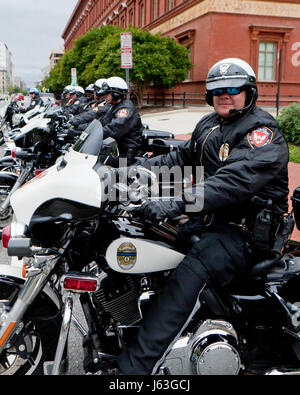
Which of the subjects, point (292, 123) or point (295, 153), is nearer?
point (295, 153)

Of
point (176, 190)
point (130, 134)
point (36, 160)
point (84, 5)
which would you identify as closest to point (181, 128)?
point (130, 134)

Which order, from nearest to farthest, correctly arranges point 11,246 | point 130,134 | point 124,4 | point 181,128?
point 11,246
point 130,134
point 181,128
point 124,4

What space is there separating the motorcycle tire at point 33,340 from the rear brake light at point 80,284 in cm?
23

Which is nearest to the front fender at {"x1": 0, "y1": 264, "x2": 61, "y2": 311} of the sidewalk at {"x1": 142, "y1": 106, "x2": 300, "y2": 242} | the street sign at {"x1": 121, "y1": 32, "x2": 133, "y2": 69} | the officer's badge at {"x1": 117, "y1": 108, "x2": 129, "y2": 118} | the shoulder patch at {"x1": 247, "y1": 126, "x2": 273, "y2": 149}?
the shoulder patch at {"x1": 247, "y1": 126, "x2": 273, "y2": 149}

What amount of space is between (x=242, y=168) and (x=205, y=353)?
106 cm

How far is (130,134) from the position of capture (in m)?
7.30

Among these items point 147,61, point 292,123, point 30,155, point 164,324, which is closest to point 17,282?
point 164,324

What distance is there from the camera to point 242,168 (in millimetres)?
2449

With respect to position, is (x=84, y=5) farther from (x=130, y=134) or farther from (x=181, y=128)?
(x=130, y=134)

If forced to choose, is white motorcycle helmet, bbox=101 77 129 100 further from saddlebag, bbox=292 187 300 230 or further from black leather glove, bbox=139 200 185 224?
black leather glove, bbox=139 200 185 224

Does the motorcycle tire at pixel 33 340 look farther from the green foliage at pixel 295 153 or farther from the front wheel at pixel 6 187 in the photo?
Answer: the green foliage at pixel 295 153

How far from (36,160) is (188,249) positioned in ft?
12.2

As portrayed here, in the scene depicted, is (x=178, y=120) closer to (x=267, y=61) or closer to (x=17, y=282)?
(x=267, y=61)

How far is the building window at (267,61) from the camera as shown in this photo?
88.2 feet
